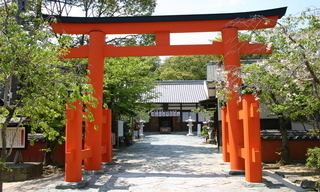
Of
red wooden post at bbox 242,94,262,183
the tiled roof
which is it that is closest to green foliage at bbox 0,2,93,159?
red wooden post at bbox 242,94,262,183

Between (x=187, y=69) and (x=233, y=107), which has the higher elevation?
(x=187, y=69)

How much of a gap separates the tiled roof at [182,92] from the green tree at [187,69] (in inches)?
221

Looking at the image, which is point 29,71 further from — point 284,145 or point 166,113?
point 166,113

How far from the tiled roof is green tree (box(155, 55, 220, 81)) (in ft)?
18.4

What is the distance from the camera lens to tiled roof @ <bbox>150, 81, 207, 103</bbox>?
106ft

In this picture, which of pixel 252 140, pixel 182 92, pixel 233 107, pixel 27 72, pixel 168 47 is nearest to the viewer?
pixel 27 72

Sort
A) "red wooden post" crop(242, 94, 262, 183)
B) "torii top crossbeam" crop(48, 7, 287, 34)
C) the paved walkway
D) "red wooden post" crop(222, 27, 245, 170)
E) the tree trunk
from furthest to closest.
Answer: the tree trunk, "torii top crossbeam" crop(48, 7, 287, 34), "red wooden post" crop(222, 27, 245, 170), "red wooden post" crop(242, 94, 262, 183), the paved walkway

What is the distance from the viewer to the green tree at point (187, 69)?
42.2 metres

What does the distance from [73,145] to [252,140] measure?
473 cm

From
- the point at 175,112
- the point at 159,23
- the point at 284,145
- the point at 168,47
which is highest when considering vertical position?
the point at 159,23

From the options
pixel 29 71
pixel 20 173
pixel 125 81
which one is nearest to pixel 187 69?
pixel 125 81

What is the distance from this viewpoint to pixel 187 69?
44.7 m

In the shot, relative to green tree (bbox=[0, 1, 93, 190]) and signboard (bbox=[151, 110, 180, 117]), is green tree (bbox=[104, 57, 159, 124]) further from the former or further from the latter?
signboard (bbox=[151, 110, 180, 117])

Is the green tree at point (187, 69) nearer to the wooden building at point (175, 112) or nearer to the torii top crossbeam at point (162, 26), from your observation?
the wooden building at point (175, 112)
